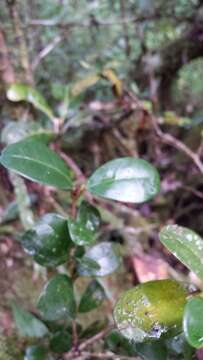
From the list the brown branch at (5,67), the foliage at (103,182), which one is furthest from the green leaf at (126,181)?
the brown branch at (5,67)

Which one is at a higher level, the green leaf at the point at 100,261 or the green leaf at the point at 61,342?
the green leaf at the point at 100,261

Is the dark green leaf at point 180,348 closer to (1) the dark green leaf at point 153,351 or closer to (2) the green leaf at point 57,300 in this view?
(1) the dark green leaf at point 153,351

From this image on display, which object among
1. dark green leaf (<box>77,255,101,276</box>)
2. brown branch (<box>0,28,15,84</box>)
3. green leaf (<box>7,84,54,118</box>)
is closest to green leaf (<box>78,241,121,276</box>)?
dark green leaf (<box>77,255,101,276</box>)

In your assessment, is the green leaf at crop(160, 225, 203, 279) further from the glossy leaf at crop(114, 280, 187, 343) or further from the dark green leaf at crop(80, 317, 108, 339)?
the dark green leaf at crop(80, 317, 108, 339)

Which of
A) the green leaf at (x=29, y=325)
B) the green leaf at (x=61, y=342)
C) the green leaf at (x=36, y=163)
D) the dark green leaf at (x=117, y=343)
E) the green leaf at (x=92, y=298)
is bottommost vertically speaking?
the green leaf at (x=29, y=325)

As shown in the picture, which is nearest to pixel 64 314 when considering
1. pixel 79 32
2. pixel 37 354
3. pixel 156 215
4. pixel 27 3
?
pixel 37 354

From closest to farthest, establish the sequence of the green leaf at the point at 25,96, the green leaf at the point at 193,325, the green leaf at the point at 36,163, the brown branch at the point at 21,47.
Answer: the green leaf at the point at 193,325 → the green leaf at the point at 36,163 → the green leaf at the point at 25,96 → the brown branch at the point at 21,47

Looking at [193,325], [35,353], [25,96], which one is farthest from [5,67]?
[193,325]
